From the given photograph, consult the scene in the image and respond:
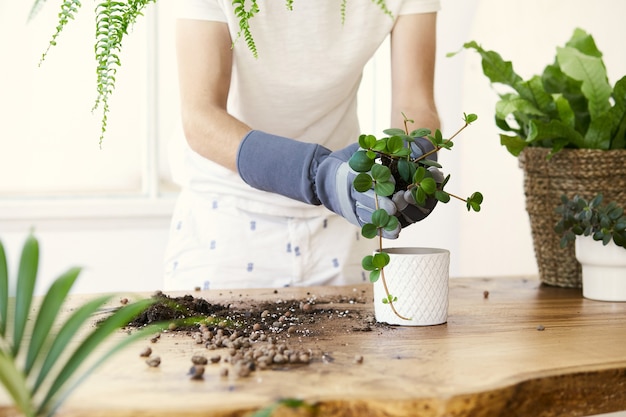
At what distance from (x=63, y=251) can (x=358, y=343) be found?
225 centimetres

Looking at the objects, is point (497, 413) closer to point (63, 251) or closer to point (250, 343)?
point (250, 343)

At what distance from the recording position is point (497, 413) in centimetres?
91

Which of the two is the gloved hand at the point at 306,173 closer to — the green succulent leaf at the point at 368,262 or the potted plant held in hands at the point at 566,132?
the green succulent leaf at the point at 368,262

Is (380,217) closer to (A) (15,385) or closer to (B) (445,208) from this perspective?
(A) (15,385)

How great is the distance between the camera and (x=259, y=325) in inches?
48.1

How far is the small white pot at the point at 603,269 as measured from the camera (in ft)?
4.95

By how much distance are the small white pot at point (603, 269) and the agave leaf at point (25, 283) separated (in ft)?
3.60

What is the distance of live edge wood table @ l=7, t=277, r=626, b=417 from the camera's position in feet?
2.81

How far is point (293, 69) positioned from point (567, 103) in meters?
0.59

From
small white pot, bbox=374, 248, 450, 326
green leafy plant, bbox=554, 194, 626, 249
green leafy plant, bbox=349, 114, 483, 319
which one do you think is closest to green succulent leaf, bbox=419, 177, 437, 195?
green leafy plant, bbox=349, 114, 483, 319

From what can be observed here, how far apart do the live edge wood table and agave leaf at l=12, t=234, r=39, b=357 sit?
0.12m

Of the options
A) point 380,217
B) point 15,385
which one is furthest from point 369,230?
point 15,385

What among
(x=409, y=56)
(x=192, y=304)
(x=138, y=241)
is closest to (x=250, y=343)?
(x=192, y=304)

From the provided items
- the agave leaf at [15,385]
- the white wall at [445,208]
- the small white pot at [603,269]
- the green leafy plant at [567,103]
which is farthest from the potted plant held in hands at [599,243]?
the white wall at [445,208]
